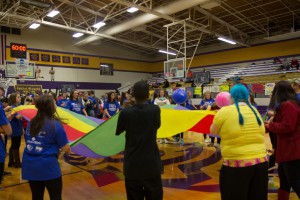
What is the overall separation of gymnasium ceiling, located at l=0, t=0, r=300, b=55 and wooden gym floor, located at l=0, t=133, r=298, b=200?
486cm

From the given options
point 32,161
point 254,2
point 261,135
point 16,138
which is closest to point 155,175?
point 261,135

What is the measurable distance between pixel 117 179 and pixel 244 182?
2.33 metres

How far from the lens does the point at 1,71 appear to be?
38.1 feet

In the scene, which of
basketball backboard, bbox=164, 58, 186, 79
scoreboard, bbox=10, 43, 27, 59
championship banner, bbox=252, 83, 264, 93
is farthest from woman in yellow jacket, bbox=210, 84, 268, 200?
scoreboard, bbox=10, 43, 27, 59

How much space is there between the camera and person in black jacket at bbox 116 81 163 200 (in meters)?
1.62

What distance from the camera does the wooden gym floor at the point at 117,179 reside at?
10.1 feet

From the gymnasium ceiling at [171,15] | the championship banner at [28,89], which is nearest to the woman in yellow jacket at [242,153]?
the gymnasium ceiling at [171,15]

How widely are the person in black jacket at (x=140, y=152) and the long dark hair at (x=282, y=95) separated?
1043mm

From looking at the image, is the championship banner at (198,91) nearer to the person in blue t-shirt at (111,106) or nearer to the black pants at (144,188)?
the person in blue t-shirt at (111,106)

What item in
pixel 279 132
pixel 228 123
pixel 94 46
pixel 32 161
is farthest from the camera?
pixel 94 46

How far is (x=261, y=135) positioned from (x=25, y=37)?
1320cm

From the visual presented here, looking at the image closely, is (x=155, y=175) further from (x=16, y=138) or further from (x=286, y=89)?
(x=16, y=138)

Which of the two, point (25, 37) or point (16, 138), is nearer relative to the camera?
point (16, 138)

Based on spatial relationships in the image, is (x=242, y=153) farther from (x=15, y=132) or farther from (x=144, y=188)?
(x=15, y=132)
